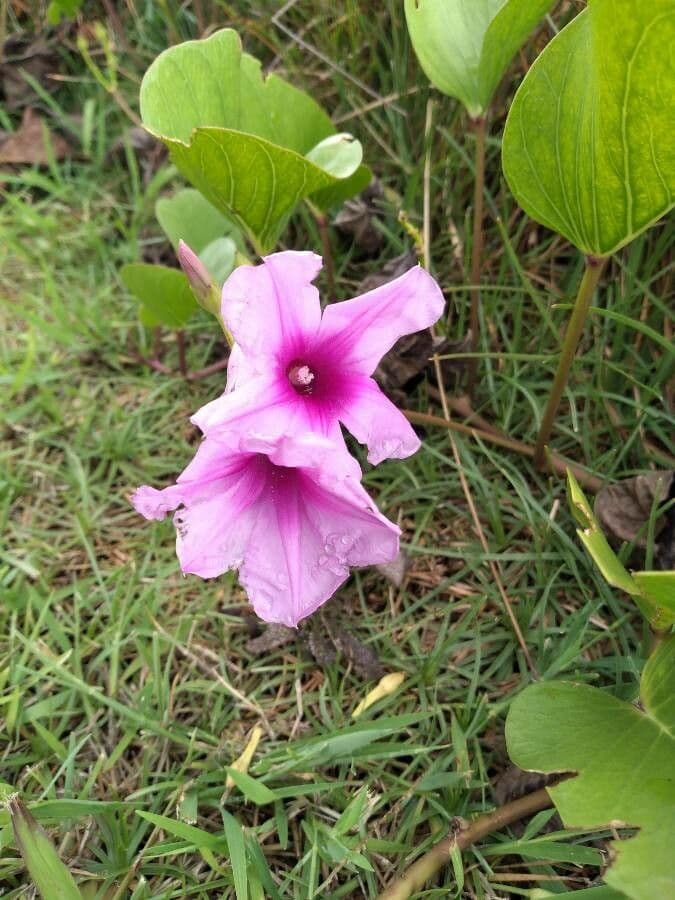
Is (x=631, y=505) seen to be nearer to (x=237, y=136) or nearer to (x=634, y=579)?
(x=634, y=579)

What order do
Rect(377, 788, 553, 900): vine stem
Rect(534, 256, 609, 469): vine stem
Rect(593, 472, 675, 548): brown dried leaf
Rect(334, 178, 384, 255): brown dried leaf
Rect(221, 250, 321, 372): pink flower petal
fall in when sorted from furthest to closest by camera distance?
Rect(334, 178, 384, 255): brown dried leaf, Rect(593, 472, 675, 548): brown dried leaf, Rect(534, 256, 609, 469): vine stem, Rect(377, 788, 553, 900): vine stem, Rect(221, 250, 321, 372): pink flower petal

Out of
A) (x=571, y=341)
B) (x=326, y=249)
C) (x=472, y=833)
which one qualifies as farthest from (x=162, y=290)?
(x=472, y=833)

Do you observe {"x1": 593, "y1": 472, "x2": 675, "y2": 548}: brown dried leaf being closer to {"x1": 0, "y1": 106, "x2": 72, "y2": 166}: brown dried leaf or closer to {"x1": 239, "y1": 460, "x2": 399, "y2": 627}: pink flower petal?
{"x1": 239, "y1": 460, "x2": 399, "y2": 627}: pink flower petal

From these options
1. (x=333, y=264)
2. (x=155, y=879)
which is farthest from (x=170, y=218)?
(x=155, y=879)

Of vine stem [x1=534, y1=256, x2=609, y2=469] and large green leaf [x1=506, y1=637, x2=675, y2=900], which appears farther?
vine stem [x1=534, y1=256, x2=609, y2=469]

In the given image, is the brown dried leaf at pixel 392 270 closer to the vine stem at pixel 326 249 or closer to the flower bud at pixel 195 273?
the vine stem at pixel 326 249

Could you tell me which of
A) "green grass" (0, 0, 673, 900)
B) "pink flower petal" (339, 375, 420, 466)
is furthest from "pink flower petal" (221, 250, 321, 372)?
"green grass" (0, 0, 673, 900)
